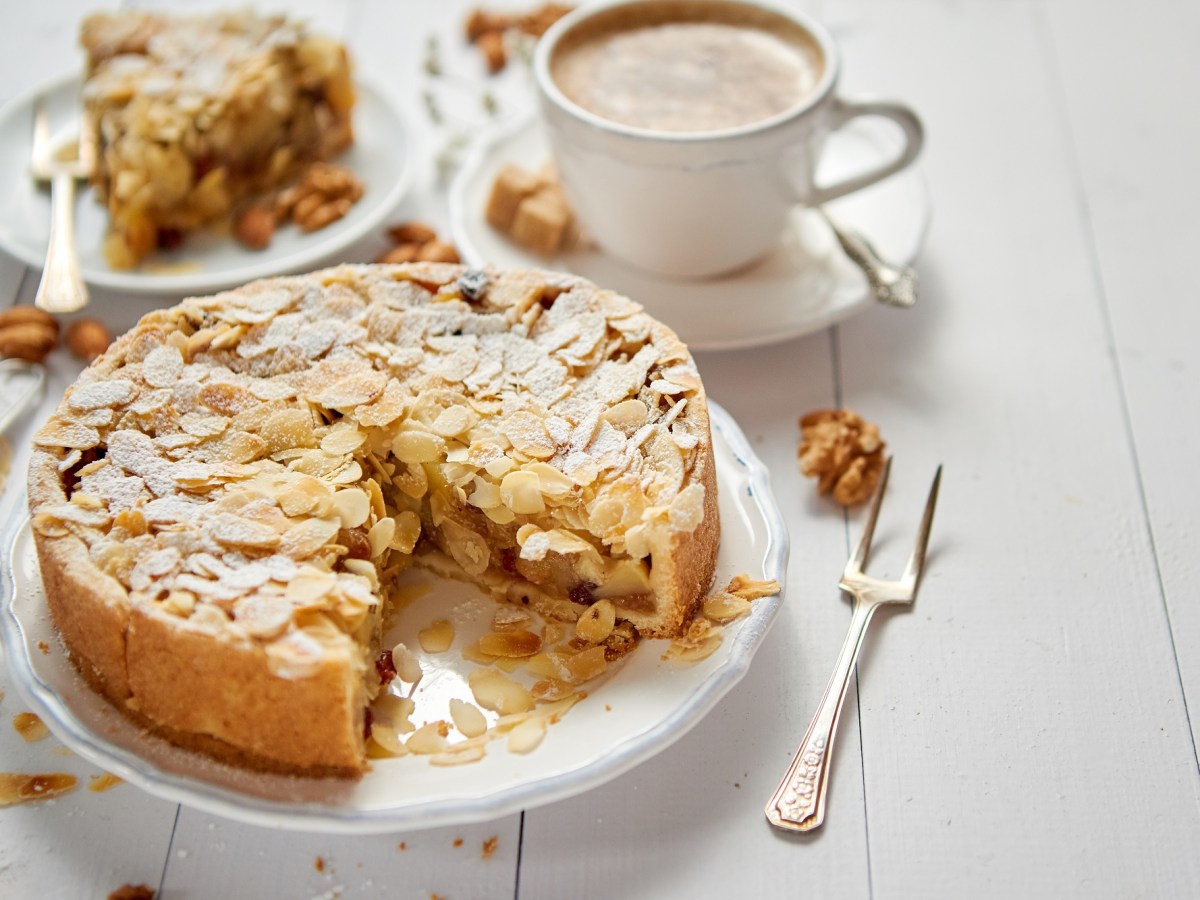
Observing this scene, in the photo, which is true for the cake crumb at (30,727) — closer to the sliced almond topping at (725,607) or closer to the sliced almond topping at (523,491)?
the sliced almond topping at (523,491)

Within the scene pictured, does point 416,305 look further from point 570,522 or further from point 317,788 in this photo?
point 317,788

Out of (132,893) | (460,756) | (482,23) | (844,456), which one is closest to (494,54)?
(482,23)

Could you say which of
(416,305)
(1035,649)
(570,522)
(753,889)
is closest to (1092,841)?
(1035,649)

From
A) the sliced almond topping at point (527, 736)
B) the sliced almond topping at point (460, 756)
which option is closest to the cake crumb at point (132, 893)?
the sliced almond topping at point (460, 756)

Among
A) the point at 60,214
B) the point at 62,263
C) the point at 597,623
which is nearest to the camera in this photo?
the point at 597,623

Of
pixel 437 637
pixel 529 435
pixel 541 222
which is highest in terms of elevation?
pixel 529 435

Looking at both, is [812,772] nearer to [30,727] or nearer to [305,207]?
[30,727]

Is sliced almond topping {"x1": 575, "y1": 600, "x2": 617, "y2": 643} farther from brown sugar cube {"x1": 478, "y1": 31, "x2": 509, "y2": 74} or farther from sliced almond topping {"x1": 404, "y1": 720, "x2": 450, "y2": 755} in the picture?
brown sugar cube {"x1": 478, "y1": 31, "x2": 509, "y2": 74}
